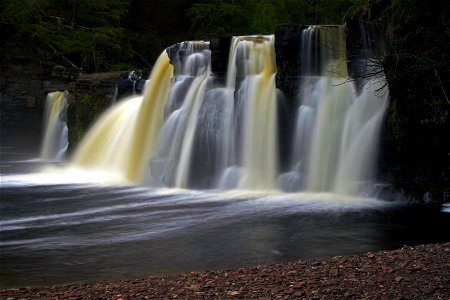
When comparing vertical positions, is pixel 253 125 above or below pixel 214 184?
above

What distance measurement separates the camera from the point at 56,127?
2741 centimetres

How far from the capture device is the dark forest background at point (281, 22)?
41.7 ft

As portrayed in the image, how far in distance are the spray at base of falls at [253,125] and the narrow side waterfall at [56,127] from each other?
812 cm

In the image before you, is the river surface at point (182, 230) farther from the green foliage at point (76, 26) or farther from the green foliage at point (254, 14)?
the green foliage at point (254, 14)

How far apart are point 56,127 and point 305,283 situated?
23310mm

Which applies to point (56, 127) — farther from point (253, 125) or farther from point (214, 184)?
point (253, 125)

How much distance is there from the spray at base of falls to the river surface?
3.05ft

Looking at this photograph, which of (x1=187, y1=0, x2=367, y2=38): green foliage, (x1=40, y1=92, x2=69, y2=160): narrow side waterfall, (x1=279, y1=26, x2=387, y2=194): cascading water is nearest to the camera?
(x1=279, y1=26, x2=387, y2=194): cascading water

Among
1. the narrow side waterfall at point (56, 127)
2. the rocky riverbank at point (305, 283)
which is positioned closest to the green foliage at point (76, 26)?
the narrow side waterfall at point (56, 127)

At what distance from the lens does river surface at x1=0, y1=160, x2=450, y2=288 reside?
27.0 ft

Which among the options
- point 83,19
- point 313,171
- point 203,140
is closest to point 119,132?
point 203,140

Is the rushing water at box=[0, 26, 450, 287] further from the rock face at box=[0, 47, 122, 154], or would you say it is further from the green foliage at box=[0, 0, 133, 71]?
the green foliage at box=[0, 0, 133, 71]

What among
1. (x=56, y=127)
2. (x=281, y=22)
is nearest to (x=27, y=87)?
(x=56, y=127)

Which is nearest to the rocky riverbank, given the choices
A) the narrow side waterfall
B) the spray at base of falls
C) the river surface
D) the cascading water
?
the river surface
